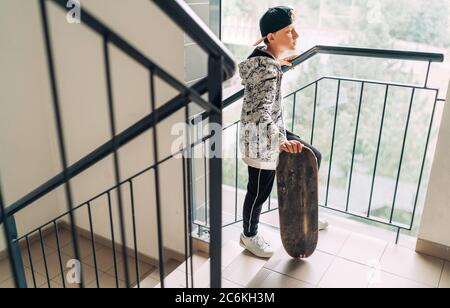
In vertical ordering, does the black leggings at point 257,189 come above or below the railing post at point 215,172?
below

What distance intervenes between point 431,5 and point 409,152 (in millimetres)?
883

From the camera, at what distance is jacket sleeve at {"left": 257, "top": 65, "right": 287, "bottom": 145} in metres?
1.82

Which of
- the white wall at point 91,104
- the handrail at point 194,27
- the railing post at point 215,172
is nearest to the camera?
the handrail at point 194,27

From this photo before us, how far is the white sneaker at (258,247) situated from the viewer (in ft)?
7.27

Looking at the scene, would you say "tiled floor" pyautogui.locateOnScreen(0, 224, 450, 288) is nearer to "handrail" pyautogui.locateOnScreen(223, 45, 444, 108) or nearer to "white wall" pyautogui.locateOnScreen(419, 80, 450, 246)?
"white wall" pyautogui.locateOnScreen(419, 80, 450, 246)

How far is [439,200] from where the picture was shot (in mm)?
2189

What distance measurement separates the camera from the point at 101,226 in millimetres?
3713

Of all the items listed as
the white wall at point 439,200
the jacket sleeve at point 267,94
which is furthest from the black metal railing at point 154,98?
the white wall at point 439,200

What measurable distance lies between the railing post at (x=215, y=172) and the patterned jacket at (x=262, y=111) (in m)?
0.64

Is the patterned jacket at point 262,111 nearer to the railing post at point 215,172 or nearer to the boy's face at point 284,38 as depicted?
the boy's face at point 284,38

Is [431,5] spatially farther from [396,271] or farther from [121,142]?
[121,142]

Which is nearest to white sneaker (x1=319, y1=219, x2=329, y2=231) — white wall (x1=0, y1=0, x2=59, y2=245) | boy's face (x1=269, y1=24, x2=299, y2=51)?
boy's face (x1=269, y1=24, x2=299, y2=51)

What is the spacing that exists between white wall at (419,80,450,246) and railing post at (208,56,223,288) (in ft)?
4.61

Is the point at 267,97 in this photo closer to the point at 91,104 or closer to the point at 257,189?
the point at 257,189
